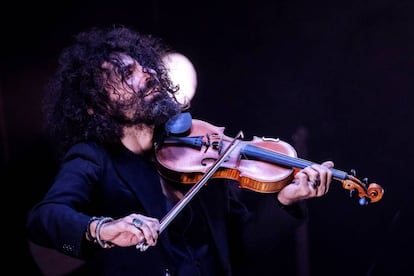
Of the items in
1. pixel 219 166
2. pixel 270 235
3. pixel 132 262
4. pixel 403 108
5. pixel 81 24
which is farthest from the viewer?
pixel 81 24

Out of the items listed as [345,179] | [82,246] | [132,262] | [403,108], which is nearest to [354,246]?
[403,108]

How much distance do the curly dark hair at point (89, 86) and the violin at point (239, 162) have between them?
Answer: 16cm

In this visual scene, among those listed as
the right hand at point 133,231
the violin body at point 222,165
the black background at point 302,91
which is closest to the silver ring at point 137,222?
the right hand at point 133,231

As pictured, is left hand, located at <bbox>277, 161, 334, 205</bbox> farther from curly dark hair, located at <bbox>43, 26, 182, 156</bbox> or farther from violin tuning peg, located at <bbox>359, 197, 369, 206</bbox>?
curly dark hair, located at <bbox>43, 26, 182, 156</bbox>

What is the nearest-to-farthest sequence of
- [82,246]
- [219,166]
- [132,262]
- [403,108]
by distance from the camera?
1. [82,246]
2. [132,262]
3. [219,166]
4. [403,108]

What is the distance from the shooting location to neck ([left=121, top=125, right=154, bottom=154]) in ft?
6.27

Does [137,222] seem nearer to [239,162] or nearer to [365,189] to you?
[239,162]

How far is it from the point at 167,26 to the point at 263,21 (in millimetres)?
760

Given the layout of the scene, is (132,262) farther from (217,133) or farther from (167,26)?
(167,26)

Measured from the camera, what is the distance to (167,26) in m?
3.69

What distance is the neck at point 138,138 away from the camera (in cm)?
191

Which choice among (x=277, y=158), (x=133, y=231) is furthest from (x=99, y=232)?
(x=277, y=158)

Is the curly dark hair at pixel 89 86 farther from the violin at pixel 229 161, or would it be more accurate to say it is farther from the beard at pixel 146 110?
the violin at pixel 229 161

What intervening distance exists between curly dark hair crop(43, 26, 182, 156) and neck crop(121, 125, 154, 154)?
0.11ft
